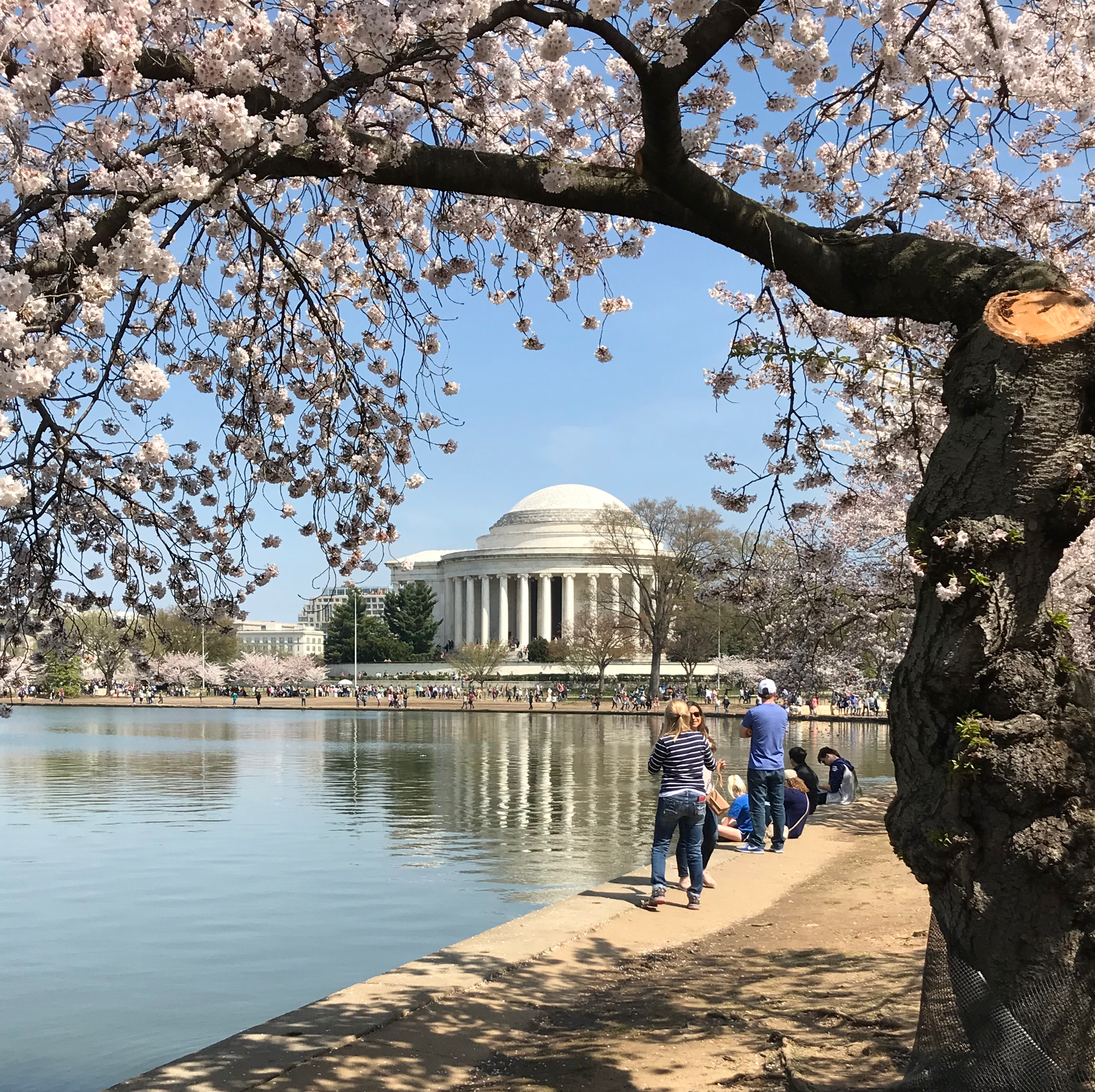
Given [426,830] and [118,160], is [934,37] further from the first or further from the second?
[426,830]

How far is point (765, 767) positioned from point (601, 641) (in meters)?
62.7

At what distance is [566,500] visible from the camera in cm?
11375

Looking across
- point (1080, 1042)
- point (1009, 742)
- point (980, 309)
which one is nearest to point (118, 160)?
point (980, 309)

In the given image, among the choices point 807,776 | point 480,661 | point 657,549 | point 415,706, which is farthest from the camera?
point 480,661

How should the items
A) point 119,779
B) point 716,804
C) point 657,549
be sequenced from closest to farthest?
point 716,804 < point 119,779 < point 657,549

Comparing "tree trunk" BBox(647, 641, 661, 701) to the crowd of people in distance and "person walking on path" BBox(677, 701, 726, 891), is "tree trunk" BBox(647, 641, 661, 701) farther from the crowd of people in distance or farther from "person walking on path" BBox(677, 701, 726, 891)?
"person walking on path" BBox(677, 701, 726, 891)

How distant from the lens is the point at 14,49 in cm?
432

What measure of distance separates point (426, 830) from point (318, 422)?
8176 mm

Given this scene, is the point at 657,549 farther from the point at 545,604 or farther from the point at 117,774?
the point at 545,604

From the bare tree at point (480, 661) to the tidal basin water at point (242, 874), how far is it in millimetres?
52363

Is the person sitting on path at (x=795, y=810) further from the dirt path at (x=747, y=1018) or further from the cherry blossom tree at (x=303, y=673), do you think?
the cherry blossom tree at (x=303, y=673)

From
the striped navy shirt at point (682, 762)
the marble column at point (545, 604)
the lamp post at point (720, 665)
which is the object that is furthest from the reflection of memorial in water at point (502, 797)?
the marble column at point (545, 604)

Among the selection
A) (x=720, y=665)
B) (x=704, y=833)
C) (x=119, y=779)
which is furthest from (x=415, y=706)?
(x=704, y=833)

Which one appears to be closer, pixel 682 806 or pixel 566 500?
pixel 682 806
